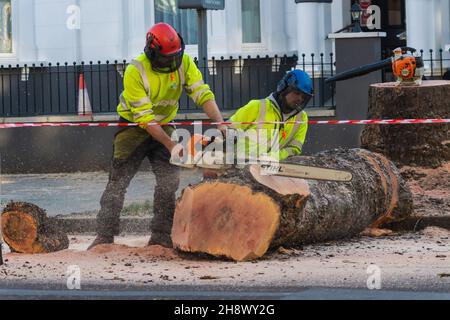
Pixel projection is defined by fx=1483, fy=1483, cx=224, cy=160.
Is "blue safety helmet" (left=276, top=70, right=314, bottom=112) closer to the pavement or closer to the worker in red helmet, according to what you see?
the worker in red helmet

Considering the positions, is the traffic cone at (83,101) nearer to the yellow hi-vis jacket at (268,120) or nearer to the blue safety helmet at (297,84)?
the yellow hi-vis jacket at (268,120)

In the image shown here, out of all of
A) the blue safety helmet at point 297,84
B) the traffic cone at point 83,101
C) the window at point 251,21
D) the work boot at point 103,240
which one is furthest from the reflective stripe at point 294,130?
the window at point 251,21

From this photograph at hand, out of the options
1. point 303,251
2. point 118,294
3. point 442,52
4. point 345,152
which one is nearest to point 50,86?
point 442,52

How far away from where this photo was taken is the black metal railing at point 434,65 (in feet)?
66.1

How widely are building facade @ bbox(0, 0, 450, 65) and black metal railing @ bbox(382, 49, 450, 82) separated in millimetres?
386

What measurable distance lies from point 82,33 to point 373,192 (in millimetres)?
10512

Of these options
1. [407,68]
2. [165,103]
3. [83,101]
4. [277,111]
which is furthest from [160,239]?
[83,101]

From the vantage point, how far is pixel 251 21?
22.5 metres

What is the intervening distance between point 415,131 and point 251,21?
8292mm

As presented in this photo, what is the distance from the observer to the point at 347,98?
19.3m

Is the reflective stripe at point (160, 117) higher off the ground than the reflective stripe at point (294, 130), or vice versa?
the reflective stripe at point (160, 117)

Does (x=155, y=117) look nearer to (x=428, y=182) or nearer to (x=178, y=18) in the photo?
(x=428, y=182)

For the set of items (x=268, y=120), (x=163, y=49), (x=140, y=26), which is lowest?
(x=268, y=120)
